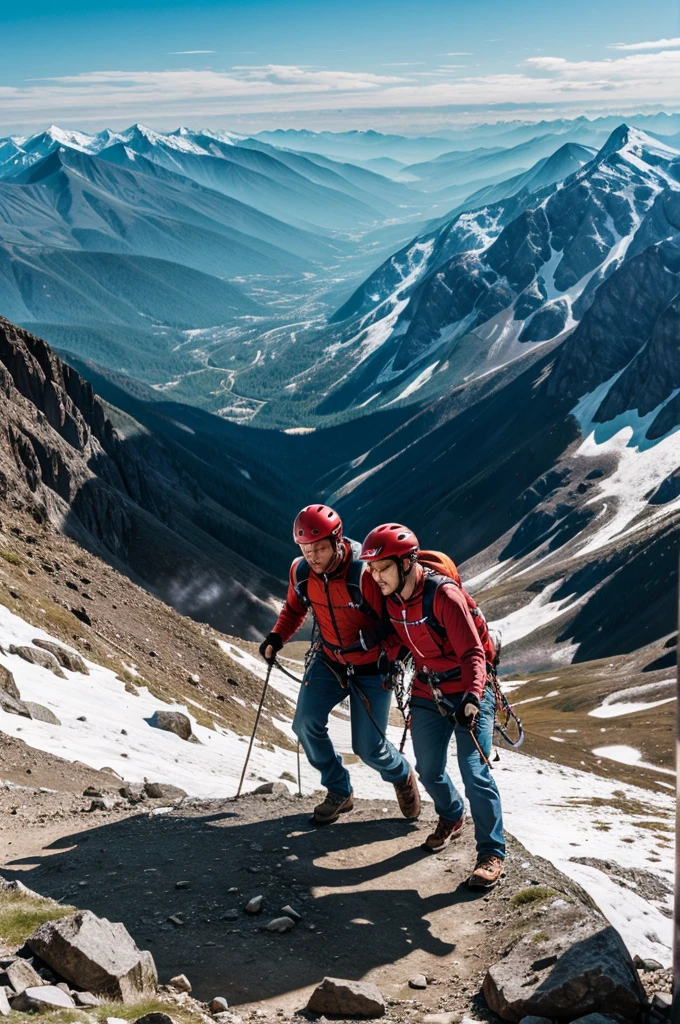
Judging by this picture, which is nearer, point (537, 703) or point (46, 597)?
point (46, 597)

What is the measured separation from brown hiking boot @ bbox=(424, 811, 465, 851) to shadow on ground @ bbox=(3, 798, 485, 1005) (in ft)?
0.76

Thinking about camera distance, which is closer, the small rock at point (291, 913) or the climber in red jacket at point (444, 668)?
the small rock at point (291, 913)

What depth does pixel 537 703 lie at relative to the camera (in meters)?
110

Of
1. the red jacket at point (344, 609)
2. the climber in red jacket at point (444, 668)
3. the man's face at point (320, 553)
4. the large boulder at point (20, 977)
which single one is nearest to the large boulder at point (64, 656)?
the red jacket at point (344, 609)

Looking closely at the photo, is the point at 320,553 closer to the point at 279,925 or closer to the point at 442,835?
the point at 442,835

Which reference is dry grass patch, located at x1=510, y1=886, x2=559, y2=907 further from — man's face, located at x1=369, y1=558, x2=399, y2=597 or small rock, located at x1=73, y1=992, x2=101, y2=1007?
small rock, located at x1=73, y1=992, x2=101, y2=1007

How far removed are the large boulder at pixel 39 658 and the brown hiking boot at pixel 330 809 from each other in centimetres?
1718

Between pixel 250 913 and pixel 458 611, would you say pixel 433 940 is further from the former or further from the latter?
pixel 458 611

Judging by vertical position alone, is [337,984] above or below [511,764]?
above

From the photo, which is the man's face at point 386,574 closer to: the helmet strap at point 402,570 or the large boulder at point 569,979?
the helmet strap at point 402,570

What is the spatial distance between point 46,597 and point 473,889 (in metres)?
31.3

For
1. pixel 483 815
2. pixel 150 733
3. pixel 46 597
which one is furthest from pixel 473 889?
pixel 46 597

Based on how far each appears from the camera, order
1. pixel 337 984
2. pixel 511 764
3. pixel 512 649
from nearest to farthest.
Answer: pixel 337 984 → pixel 511 764 → pixel 512 649

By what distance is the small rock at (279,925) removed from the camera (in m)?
12.5
